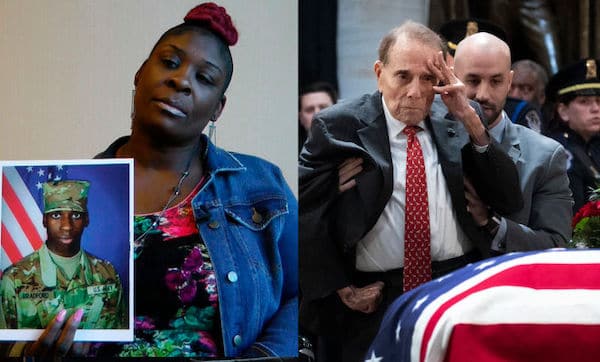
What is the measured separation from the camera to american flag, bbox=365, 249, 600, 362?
229cm

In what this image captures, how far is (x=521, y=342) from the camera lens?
2.29 metres

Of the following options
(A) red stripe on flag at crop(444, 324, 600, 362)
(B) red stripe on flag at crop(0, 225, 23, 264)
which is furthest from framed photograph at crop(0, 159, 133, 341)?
(A) red stripe on flag at crop(444, 324, 600, 362)

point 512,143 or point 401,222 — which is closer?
point 401,222

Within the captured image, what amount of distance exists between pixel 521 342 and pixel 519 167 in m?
1.79

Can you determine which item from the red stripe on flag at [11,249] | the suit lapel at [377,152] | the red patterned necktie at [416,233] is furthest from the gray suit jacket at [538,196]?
the red stripe on flag at [11,249]

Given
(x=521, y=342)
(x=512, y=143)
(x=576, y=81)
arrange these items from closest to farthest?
(x=521, y=342) < (x=512, y=143) < (x=576, y=81)

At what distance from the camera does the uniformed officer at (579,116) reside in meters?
4.11

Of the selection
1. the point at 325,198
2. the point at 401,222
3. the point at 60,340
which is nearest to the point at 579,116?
the point at 401,222

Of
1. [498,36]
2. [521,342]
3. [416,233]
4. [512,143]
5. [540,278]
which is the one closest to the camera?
[521,342]

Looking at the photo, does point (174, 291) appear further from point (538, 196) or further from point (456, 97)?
point (538, 196)

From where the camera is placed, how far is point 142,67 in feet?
14.1

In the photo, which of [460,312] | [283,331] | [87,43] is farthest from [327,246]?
[460,312]

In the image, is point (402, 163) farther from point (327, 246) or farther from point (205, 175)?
point (205, 175)

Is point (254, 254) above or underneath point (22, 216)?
underneath
